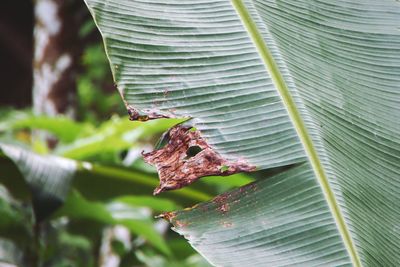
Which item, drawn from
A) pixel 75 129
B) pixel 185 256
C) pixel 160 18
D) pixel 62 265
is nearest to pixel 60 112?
pixel 75 129

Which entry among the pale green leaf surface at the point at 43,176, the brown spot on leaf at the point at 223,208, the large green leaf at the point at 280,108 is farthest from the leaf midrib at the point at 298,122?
the pale green leaf surface at the point at 43,176

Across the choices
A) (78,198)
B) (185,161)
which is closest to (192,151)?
(185,161)

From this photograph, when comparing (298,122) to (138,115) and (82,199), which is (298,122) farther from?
(82,199)

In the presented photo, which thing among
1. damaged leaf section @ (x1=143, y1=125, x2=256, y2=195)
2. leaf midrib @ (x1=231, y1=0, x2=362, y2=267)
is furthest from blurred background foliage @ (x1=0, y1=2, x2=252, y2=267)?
leaf midrib @ (x1=231, y1=0, x2=362, y2=267)

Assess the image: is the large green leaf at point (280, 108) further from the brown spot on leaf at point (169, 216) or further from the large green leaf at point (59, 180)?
the large green leaf at point (59, 180)

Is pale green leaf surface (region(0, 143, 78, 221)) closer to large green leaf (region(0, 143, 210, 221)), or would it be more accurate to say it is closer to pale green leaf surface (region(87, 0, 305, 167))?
large green leaf (region(0, 143, 210, 221))

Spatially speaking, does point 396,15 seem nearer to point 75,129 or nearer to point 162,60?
point 162,60
